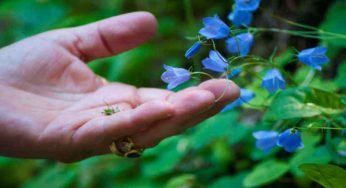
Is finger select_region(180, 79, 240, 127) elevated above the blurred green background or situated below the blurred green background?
above

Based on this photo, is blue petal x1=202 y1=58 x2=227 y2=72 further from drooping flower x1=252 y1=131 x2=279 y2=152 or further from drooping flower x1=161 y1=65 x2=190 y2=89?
drooping flower x1=252 y1=131 x2=279 y2=152

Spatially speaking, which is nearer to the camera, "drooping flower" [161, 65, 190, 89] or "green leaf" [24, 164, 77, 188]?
"drooping flower" [161, 65, 190, 89]

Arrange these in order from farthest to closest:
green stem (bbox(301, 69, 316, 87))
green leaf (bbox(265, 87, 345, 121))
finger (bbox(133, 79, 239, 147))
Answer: green stem (bbox(301, 69, 316, 87))
green leaf (bbox(265, 87, 345, 121))
finger (bbox(133, 79, 239, 147))

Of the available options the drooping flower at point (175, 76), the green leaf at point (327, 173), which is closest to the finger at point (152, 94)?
the drooping flower at point (175, 76)

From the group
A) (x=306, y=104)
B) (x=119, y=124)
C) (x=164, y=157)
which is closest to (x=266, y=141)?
(x=306, y=104)

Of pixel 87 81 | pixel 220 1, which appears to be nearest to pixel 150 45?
pixel 220 1

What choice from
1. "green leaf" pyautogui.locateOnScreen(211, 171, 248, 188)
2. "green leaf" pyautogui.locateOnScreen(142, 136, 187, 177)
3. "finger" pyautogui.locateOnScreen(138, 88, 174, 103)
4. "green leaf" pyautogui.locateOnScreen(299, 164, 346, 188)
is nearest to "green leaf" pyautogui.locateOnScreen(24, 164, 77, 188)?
"green leaf" pyautogui.locateOnScreen(142, 136, 187, 177)

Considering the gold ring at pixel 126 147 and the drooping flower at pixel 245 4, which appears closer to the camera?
the gold ring at pixel 126 147

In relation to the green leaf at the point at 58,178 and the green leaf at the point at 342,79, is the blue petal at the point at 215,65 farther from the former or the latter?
the green leaf at the point at 58,178
